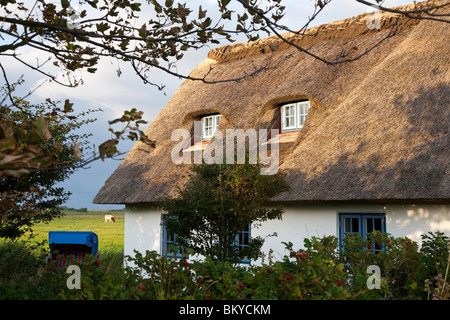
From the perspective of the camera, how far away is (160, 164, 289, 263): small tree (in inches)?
281

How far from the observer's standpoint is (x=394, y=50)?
37.4 feet

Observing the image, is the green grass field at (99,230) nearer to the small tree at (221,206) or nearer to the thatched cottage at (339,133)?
the thatched cottage at (339,133)

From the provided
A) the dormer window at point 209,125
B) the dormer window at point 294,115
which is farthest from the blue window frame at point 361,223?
the dormer window at point 209,125

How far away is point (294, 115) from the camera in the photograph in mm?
11844

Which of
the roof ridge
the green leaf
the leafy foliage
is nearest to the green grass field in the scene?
the leafy foliage

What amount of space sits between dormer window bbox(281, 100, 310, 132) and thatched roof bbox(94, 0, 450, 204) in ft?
0.96

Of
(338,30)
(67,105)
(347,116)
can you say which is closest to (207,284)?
(67,105)

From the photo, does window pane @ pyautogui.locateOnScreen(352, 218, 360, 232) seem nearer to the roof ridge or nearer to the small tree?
the small tree

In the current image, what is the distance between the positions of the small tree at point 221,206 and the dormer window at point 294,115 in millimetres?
4210

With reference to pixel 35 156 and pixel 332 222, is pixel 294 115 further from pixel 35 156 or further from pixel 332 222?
pixel 35 156

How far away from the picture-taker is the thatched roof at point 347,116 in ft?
27.6
